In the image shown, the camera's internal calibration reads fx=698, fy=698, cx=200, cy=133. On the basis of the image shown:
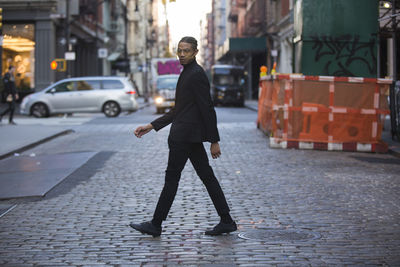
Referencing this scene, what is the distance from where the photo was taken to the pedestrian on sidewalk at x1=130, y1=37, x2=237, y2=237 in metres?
5.84

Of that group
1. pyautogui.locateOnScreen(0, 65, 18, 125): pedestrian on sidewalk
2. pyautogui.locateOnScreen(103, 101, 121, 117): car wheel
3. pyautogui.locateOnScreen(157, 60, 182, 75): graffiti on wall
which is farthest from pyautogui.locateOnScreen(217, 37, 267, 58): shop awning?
pyautogui.locateOnScreen(0, 65, 18, 125): pedestrian on sidewalk

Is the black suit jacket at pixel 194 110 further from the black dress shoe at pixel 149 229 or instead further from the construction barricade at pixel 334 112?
the construction barricade at pixel 334 112

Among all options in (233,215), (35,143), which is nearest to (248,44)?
(35,143)

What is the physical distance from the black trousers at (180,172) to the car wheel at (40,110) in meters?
22.8

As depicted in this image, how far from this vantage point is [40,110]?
28125 millimetres

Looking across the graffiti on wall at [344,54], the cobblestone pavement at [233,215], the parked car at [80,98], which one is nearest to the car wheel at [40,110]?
the parked car at [80,98]

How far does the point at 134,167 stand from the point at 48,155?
2.63 m

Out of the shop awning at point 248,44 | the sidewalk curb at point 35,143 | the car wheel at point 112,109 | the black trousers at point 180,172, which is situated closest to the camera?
the black trousers at point 180,172

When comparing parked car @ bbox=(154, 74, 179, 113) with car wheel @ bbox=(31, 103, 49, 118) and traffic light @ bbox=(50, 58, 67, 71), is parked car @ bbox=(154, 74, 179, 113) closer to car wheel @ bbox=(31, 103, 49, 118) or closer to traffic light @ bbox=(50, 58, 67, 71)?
traffic light @ bbox=(50, 58, 67, 71)

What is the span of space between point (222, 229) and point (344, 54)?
11.6 meters

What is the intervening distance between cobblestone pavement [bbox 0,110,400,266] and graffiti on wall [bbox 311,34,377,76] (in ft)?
15.8

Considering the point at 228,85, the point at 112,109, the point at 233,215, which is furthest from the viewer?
the point at 228,85

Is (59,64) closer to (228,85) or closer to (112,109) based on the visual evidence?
(112,109)

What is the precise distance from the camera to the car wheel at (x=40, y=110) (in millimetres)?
28094
